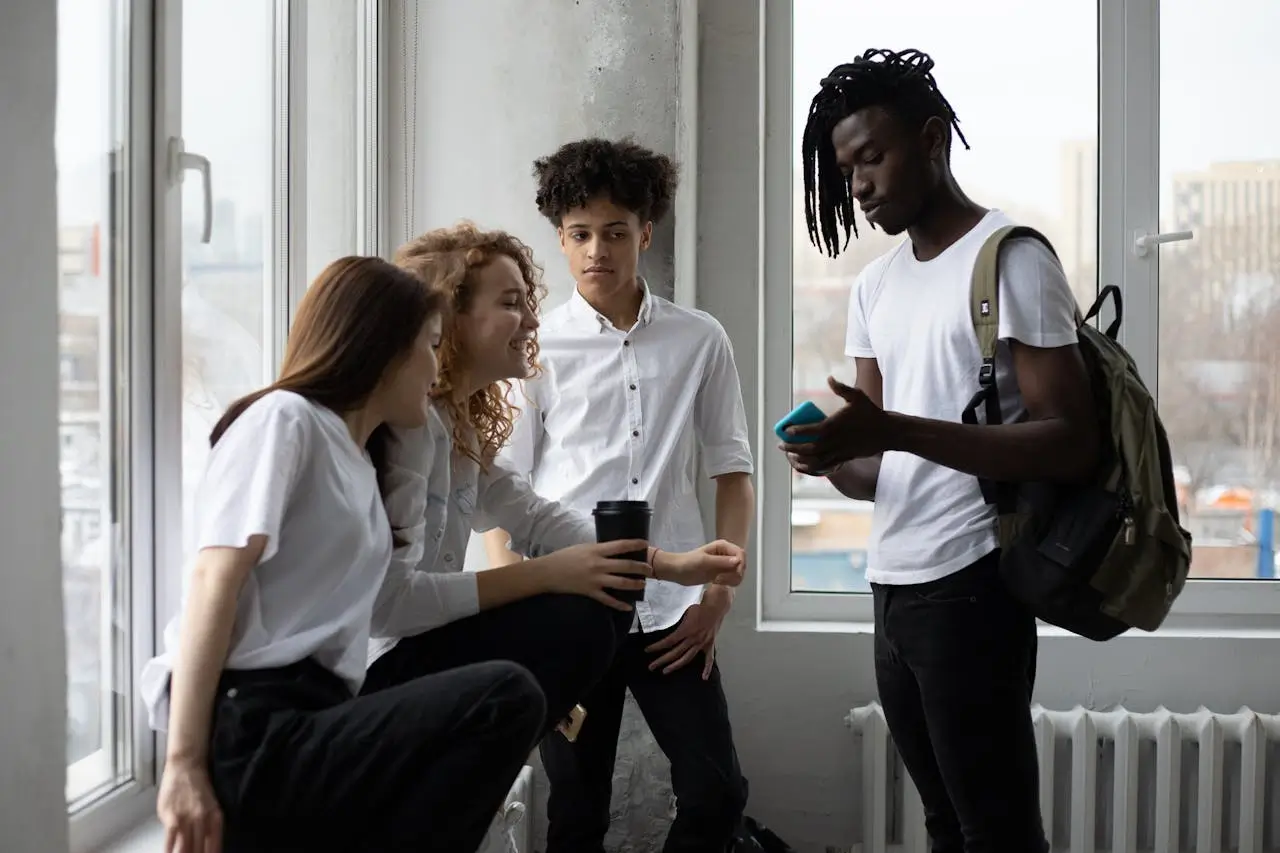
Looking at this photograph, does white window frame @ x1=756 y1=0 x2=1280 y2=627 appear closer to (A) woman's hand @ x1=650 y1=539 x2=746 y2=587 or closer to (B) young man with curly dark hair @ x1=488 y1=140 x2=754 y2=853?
(B) young man with curly dark hair @ x1=488 y1=140 x2=754 y2=853

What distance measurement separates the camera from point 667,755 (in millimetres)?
1843

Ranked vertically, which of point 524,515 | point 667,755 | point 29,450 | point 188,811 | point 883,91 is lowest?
point 667,755

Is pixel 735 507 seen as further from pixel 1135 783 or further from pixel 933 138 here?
pixel 1135 783

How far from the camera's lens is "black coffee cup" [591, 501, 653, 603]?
4.68 ft

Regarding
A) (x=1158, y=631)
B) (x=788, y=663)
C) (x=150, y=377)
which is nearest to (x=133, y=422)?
(x=150, y=377)

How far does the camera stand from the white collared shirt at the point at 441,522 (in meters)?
1.39

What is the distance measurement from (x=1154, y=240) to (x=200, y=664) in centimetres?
217

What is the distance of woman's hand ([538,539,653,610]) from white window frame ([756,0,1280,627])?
116cm

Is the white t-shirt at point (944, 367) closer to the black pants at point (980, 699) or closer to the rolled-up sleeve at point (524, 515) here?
the black pants at point (980, 699)

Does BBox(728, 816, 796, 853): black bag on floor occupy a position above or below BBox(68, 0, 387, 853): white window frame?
below

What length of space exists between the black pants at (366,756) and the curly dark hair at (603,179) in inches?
37.0

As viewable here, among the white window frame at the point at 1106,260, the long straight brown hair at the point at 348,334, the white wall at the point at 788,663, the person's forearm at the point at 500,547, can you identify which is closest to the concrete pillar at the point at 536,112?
the white wall at the point at 788,663

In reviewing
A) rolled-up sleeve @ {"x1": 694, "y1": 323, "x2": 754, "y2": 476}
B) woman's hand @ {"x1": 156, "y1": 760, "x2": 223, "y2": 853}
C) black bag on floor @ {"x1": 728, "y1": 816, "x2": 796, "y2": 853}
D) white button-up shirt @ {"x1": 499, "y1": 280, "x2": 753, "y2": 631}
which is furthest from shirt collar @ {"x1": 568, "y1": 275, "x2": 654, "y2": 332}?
woman's hand @ {"x1": 156, "y1": 760, "x2": 223, "y2": 853}

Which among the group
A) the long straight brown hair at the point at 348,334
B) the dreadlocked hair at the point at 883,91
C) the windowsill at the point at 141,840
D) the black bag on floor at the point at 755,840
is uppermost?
the dreadlocked hair at the point at 883,91
